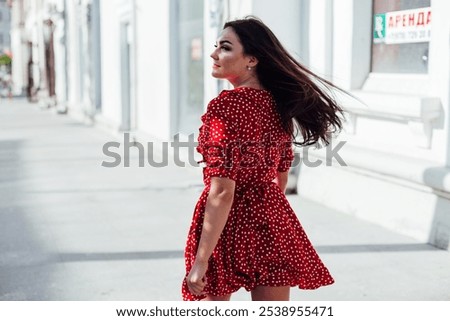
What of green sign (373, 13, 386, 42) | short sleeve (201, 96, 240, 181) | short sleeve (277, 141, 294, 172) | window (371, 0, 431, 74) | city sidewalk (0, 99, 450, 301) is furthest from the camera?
green sign (373, 13, 386, 42)

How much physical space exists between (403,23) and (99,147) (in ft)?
27.8

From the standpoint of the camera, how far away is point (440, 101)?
6.04m

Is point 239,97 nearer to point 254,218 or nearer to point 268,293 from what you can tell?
point 254,218

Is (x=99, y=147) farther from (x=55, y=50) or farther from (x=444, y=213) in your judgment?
(x=55, y=50)

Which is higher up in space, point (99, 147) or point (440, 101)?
point (440, 101)

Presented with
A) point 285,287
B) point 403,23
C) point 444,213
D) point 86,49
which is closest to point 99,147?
point 86,49

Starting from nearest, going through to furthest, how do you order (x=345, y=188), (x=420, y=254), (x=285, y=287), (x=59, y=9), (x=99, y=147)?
(x=285, y=287), (x=420, y=254), (x=345, y=188), (x=99, y=147), (x=59, y=9)

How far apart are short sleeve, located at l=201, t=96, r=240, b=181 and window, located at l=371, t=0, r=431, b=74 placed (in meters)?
4.34

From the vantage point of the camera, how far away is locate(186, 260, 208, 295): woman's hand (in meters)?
2.60

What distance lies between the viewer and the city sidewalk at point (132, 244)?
4801mm

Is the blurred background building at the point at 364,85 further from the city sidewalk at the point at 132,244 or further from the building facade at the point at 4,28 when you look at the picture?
the building facade at the point at 4,28

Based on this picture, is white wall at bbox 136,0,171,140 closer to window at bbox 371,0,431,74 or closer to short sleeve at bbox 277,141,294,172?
window at bbox 371,0,431,74
